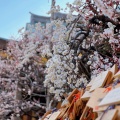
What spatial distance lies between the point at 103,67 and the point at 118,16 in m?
0.89

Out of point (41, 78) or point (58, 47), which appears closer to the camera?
point (58, 47)

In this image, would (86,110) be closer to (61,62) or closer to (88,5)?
(88,5)

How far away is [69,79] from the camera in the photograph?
17.4ft

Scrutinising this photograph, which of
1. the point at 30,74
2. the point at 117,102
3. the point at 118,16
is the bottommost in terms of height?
the point at 30,74

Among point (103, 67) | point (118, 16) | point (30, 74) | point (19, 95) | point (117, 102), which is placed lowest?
point (19, 95)

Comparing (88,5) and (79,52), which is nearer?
(88,5)

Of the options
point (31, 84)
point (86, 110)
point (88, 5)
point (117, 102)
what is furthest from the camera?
point (31, 84)

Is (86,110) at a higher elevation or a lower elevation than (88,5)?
lower

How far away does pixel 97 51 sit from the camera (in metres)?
4.38

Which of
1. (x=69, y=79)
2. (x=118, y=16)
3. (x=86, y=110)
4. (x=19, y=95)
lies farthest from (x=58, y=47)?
(x=19, y=95)

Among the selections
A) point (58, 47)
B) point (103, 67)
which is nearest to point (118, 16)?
point (103, 67)

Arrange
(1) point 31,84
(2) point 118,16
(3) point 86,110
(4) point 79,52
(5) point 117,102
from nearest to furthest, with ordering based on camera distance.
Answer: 1. (5) point 117,102
2. (3) point 86,110
3. (2) point 118,16
4. (4) point 79,52
5. (1) point 31,84

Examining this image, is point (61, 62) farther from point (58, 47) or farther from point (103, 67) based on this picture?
point (103, 67)

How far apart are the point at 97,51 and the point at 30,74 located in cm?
585
